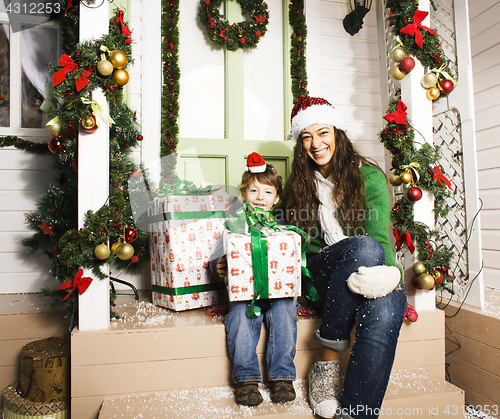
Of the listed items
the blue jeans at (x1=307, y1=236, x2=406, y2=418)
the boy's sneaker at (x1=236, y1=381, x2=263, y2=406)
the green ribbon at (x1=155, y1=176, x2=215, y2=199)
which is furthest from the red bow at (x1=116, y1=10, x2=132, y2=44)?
the boy's sneaker at (x1=236, y1=381, x2=263, y2=406)

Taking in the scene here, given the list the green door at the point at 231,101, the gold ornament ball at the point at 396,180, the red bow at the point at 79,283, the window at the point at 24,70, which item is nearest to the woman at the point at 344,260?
the gold ornament ball at the point at 396,180

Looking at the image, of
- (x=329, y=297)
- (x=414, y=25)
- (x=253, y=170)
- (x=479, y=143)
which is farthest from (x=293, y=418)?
(x=479, y=143)

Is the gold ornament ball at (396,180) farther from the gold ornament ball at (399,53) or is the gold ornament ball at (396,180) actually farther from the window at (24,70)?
the window at (24,70)

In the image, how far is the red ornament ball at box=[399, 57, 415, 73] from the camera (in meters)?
1.68

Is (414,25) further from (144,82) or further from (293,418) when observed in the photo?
(293,418)

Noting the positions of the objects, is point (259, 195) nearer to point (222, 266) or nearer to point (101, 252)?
point (222, 266)

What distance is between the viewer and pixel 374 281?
3.93 feet

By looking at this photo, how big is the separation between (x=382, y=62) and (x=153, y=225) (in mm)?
2025

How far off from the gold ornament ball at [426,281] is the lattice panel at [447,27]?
115 centimetres

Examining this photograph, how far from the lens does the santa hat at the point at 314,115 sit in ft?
5.60

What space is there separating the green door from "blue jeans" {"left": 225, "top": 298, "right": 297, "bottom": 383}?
44.2 inches

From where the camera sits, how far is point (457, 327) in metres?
1.83

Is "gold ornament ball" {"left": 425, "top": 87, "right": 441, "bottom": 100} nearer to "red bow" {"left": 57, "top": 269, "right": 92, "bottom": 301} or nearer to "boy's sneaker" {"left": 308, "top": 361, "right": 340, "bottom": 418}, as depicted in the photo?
"boy's sneaker" {"left": 308, "top": 361, "right": 340, "bottom": 418}

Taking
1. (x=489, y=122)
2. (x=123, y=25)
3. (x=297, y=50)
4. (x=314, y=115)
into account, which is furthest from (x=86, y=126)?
(x=489, y=122)
